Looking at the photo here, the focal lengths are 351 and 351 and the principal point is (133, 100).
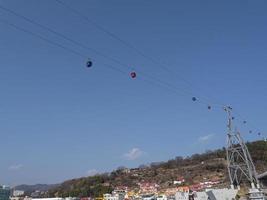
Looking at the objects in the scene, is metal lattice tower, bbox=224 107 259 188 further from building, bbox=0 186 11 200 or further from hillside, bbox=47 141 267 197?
building, bbox=0 186 11 200

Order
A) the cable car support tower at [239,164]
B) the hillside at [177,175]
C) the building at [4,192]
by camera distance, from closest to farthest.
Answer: the cable car support tower at [239,164], the hillside at [177,175], the building at [4,192]

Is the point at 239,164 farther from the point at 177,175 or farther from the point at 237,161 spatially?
the point at 177,175

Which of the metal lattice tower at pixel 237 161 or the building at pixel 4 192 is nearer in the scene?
the metal lattice tower at pixel 237 161

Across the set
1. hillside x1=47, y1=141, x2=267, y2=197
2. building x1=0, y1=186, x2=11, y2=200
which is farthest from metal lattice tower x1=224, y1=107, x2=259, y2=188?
building x1=0, y1=186, x2=11, y2=200

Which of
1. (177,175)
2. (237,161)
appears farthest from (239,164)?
(177,175)

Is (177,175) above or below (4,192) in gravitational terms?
above

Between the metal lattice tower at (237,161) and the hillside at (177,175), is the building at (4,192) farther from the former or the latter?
the metal lattice tower at (237,161)

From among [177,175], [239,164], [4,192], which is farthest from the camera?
[177,175]

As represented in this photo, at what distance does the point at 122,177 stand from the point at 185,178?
53652mm

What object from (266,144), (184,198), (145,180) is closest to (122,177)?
(145,180)

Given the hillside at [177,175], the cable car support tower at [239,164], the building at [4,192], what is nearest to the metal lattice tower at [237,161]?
the cable car support tower at [239,164]

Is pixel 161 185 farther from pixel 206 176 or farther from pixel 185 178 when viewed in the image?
pixel 206 176

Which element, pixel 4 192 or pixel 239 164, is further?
pixel 4 192

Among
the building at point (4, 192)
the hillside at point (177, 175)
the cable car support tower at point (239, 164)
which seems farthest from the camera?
the building at point (4, 192)
